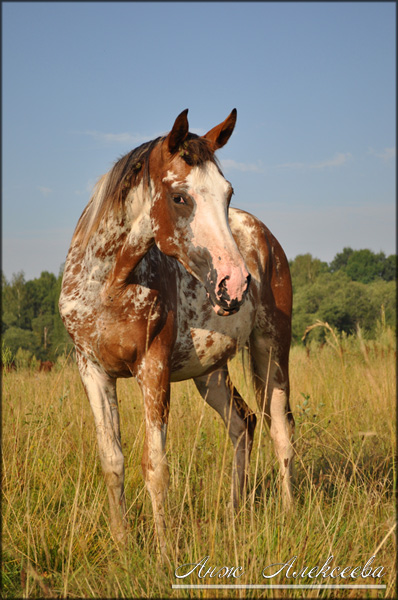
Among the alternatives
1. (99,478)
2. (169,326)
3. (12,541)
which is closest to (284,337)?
(169,326)

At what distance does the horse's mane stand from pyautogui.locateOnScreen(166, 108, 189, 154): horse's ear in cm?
3

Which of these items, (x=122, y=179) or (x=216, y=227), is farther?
(x=122, y=179)

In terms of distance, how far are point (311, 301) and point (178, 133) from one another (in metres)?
8.81

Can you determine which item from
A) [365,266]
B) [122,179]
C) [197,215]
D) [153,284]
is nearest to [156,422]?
[153,284]

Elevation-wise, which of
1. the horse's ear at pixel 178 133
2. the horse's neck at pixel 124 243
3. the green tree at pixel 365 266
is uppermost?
the green tree at pixel 365 266

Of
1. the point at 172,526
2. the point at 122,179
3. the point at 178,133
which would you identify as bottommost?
the point at 172,526

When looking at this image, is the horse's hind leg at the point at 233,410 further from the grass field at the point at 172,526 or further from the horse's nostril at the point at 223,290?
the horse's nostril at the point at 223,290

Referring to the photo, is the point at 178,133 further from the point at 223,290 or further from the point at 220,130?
the point at 223,290

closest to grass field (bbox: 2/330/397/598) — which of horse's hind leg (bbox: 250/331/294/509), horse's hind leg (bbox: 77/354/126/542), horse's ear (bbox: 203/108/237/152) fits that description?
horse's hind leg (bbox: 77/354/126/542)

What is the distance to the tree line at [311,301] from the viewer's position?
6893mm

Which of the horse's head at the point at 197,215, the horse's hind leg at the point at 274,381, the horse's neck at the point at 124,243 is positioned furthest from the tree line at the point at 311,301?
the horse's head at the point at 197,215

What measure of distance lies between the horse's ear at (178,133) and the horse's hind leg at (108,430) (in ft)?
4.85

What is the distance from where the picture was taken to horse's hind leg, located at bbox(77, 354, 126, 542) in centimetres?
306

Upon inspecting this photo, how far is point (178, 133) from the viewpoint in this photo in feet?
8.98
